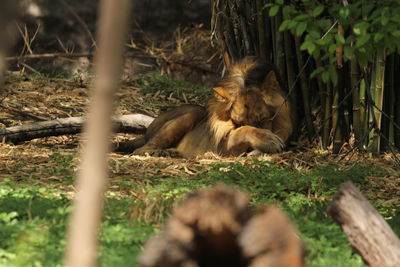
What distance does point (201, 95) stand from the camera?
38.8 ft

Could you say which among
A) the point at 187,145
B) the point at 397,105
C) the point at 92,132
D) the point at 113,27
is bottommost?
the point at 187,145

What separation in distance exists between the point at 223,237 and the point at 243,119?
17.4 ft

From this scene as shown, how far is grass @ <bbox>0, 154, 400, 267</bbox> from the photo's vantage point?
163 inches

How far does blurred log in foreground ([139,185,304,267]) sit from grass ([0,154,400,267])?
76 centimetres

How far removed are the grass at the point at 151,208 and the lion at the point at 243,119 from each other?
0.75 m

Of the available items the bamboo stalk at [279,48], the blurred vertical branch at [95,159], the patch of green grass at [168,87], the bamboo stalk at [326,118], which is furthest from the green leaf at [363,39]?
the patch of green grass at [168,87]

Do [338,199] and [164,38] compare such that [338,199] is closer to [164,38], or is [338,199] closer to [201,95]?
[201,95]

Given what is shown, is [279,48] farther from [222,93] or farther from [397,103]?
[397,103]

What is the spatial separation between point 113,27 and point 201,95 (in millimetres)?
9573

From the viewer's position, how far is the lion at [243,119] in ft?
27.3

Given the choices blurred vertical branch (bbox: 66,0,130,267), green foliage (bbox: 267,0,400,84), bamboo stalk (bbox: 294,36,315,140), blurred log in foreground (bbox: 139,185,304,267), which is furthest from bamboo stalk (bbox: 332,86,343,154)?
blurred vertical branch (bbox: 66,0,130,267)

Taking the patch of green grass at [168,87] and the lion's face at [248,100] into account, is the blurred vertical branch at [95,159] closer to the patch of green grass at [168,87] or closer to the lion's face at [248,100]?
the lion's face at [248,100]

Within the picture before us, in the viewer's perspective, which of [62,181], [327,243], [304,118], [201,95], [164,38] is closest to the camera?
[327,243]

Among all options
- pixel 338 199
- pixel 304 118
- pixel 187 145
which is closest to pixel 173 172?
pixel 187 145
